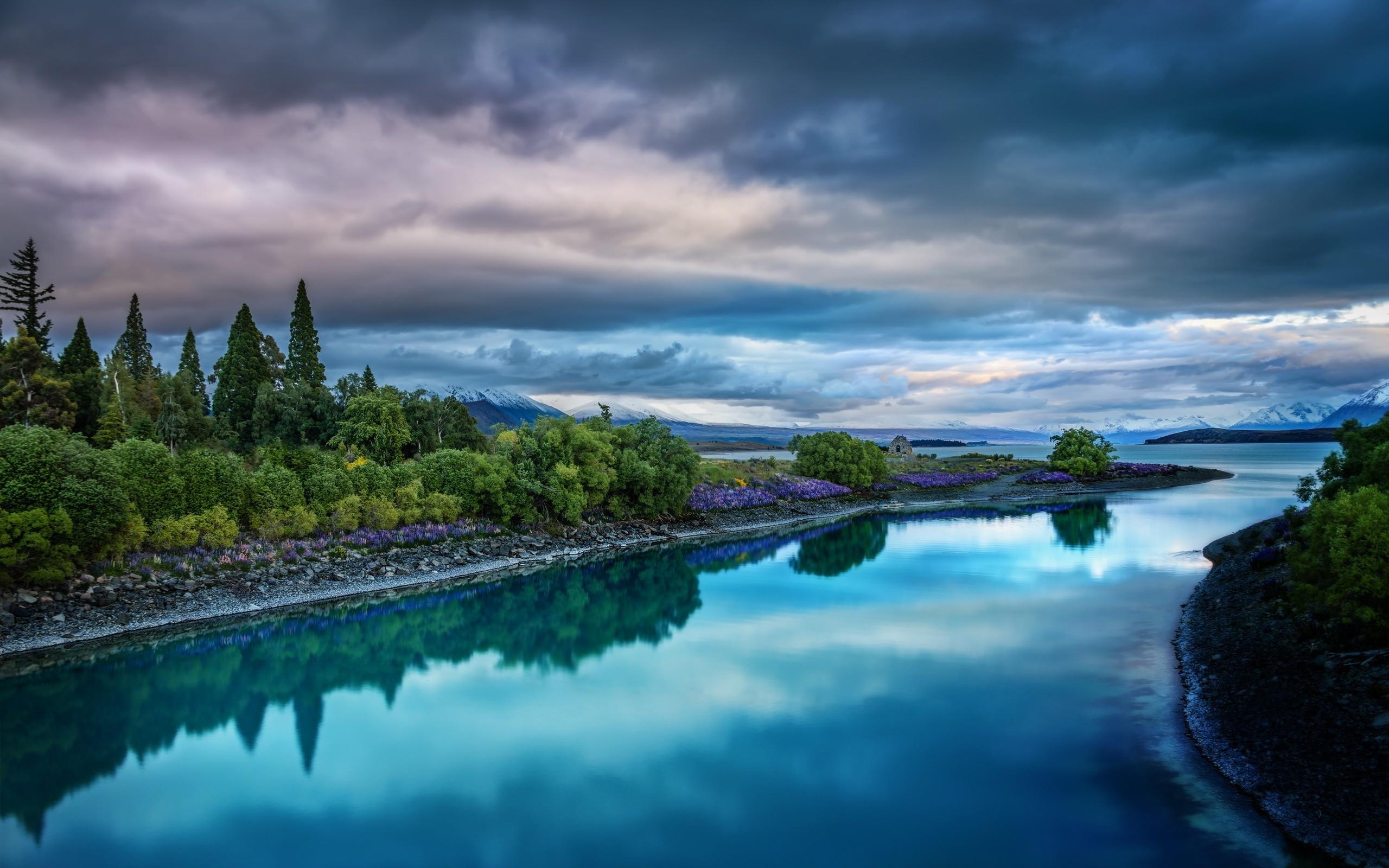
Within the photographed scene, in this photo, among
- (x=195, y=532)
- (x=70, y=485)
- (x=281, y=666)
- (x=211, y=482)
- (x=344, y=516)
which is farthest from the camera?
(x=344, y=516)

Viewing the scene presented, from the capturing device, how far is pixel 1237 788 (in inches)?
507

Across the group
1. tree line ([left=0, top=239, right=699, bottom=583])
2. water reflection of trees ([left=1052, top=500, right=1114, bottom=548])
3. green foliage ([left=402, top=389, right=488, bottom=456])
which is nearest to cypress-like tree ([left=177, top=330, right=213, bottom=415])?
tree line ([left=0, top=239, right=699, bottom=583])

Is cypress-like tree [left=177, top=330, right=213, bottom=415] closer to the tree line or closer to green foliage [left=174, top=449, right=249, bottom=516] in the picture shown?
the tree line

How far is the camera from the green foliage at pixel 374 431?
48125 mm

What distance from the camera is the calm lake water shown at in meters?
12.4

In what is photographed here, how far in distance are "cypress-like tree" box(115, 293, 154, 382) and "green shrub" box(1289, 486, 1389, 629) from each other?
8478 cm

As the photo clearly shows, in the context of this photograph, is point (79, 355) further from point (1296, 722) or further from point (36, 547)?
point (1296, 722)

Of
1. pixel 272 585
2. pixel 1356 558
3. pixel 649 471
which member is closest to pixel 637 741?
pixel 1356 558

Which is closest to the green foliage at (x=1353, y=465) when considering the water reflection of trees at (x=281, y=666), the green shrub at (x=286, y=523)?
the water reflection of trees at (x=281, y=666)

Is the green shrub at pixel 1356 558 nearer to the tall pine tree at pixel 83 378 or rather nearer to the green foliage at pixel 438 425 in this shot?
the green foliage at pixel 438 425

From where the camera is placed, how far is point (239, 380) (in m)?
58.7

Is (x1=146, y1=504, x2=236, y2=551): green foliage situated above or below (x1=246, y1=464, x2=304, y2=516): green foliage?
below

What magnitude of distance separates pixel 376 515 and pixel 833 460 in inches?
2045

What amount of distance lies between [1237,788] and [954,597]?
1889 centimetres
